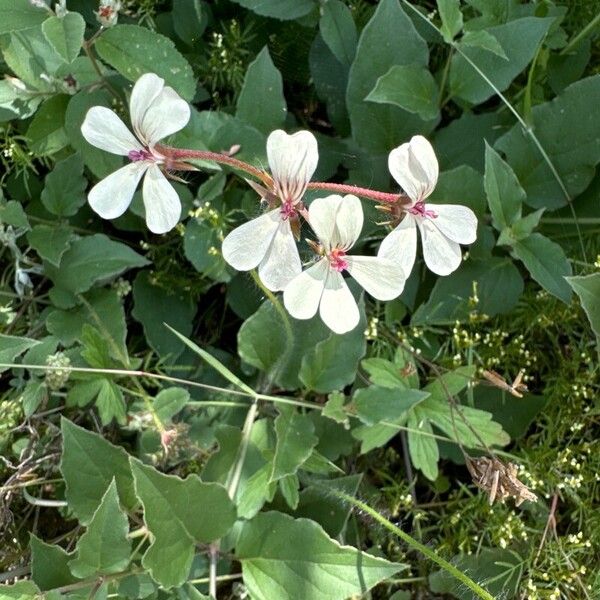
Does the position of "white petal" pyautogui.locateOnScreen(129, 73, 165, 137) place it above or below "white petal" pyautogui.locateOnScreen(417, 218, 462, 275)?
above

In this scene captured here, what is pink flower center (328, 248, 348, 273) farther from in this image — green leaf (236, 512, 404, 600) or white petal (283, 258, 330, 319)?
green leaf (236, 512, 404, 600)

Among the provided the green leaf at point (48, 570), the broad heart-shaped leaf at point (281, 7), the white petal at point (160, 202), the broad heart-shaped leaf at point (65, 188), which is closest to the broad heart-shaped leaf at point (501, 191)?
the broad heart-shaped leaf at point (281, 7)

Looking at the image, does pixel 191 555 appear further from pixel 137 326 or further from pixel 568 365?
pixel 568 365

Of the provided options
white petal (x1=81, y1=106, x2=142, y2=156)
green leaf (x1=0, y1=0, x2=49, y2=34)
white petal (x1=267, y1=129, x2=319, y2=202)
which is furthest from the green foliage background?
white petal (x1=267, y1=129, x2=319, y2=202)

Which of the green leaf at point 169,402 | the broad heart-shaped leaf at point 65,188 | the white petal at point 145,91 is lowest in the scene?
the green leaf at point 169,402

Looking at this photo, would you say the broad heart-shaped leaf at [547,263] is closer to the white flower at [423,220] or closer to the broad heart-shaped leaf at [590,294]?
the broad heart-shaped leaf at [590,294]

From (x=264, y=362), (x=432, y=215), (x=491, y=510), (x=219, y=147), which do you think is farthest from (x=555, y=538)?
(x=219, y=147)

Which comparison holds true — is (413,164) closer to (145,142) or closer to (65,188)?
(145,142)
